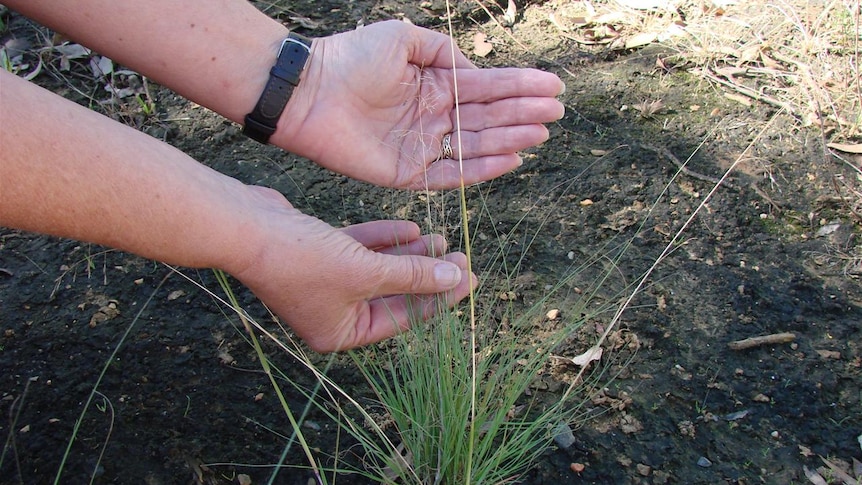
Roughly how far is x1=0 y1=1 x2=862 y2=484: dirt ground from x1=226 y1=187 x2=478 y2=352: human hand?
23 centimetres

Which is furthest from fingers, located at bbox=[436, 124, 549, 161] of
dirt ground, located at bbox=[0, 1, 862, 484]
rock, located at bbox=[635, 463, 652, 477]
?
rock, located at bbox=[635, 463, 652, 477]

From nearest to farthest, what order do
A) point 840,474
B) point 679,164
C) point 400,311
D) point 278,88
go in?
point 840,474 < point 400,311 < point 278,88 < point 679,164

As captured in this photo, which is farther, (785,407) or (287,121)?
(287,121)

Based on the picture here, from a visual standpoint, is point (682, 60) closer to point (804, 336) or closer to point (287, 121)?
point (804, 336)

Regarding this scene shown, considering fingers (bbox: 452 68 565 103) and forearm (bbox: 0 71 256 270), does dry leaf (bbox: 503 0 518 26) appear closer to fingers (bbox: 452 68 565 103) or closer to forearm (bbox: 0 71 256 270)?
fingers (bbox: 452 68 565 103)

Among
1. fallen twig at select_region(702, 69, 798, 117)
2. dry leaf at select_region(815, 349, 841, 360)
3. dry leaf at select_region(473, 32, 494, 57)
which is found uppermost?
fallen twig at select_region(702, 69, 798, 117)

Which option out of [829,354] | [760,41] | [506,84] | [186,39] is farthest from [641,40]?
[186,39]

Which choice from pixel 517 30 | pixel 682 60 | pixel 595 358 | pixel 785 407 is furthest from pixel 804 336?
pixel 517 30

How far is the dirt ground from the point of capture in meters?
1.55

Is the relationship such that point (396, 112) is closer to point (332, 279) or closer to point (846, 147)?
point (332, 279)

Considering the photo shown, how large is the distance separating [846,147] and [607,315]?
102 cm

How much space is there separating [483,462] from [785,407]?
723 millimetres

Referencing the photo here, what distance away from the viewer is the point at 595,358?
170cm

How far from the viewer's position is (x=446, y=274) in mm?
1527
